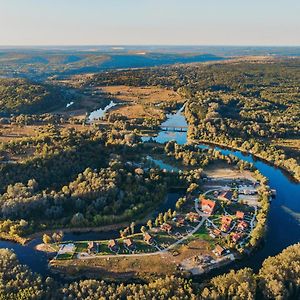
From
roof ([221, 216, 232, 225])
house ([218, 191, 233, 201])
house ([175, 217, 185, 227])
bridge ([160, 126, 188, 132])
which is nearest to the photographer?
house ([175, 217, 185, 227])

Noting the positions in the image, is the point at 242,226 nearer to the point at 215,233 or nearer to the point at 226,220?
the point at 226,220

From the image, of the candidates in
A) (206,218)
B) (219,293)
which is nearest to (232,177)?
(206,218)

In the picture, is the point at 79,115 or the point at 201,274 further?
the point at 79,115

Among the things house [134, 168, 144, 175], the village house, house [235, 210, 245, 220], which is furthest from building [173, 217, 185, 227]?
house [134, 168, 144, 175]

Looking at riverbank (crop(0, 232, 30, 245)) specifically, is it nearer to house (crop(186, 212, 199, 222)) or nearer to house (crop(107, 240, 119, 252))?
house (crop(107, 240, 119, 252))

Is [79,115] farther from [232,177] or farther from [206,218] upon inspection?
[206,218]

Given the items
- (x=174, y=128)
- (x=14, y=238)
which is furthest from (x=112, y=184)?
(x=174, y=128)

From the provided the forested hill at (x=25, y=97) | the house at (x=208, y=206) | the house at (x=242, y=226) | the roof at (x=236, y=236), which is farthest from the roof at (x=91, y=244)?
the forested hill at (x=25, y=97)
